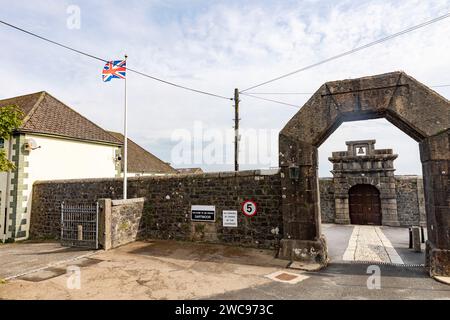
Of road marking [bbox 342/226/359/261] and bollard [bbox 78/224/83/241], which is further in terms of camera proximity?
bollard [bbox 78/224/83/241]

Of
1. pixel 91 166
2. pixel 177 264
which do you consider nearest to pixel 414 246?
pixel 177 264

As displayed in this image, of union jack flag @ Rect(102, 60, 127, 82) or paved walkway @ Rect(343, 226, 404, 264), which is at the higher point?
union jack flag @ Rect(102, 60, 127, 82)

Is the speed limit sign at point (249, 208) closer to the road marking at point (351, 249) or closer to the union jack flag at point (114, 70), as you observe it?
the road marking at point (351, 249)

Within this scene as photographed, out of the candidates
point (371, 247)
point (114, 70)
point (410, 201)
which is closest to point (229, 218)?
point (371, 247)

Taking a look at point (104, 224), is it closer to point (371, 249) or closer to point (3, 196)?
point (3, 196)

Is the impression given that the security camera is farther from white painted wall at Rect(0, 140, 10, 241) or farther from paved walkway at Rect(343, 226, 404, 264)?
paved walkway at Rect(343, 226, 404, 264)

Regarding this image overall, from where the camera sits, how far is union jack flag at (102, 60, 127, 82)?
34.8 feet

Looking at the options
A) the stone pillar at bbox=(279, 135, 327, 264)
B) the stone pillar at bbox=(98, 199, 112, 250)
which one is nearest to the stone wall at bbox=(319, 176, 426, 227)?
the stone pillar at bbox=(279, 135, 327, 264)

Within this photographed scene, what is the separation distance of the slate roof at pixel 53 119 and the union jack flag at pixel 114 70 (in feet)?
18.4

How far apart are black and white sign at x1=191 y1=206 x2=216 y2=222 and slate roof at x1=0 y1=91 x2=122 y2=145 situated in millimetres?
9698

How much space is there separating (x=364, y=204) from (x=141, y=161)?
67.0ft

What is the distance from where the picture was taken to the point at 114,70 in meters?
10.7

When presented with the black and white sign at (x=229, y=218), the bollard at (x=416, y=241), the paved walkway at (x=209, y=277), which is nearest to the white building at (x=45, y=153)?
the paved walkway at (x=209, y=277)

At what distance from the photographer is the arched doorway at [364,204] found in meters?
15.7
